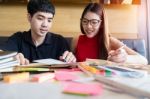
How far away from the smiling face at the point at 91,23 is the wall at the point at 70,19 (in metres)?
0.64

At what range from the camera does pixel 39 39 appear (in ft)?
5.70

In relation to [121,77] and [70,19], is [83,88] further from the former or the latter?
[70,19]

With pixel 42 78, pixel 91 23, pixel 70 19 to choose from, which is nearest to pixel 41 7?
pixel 91 23

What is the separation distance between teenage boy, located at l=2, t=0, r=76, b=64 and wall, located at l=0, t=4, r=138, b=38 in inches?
25.1

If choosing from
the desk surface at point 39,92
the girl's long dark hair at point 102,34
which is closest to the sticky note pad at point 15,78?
the desk surface at point 39,92

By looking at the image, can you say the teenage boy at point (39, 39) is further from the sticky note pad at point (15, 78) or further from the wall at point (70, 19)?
the sticky note pad at point (15, 78)

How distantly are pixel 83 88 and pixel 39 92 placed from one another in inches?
4.9

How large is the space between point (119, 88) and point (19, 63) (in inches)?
23.0

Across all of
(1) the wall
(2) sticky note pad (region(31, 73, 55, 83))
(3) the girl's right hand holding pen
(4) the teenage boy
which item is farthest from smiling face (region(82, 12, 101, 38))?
(2) sticky note pad (region(31, 73, 55, 83))

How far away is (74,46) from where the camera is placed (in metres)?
1.92

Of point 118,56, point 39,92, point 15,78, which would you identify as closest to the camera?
point 39,92

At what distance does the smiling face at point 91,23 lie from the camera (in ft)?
5.69

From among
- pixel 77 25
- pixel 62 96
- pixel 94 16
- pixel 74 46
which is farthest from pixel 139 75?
pixel 77 25

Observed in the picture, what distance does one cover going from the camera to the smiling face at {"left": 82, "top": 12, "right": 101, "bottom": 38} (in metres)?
1.74
